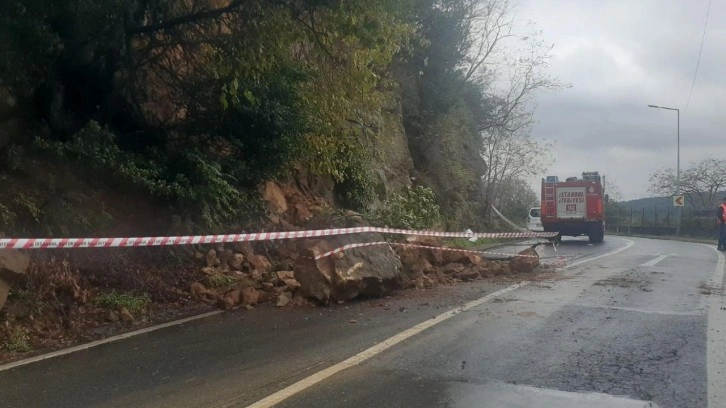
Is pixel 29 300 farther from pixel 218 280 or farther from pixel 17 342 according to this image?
pixel 218 280

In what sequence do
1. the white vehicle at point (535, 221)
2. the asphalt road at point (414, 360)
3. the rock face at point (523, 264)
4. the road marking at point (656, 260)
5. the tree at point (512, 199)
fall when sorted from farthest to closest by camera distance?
the tree at point (512, 199)
the white vehicle at point (535, 221)
the road marking at point (656, 260)
the rock face at point (523, 264)
the asphalt road at point (414, 360)

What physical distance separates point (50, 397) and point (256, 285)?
202 inches

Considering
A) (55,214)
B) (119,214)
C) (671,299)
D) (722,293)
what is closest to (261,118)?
(119,214)

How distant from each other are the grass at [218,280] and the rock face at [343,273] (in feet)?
4.00

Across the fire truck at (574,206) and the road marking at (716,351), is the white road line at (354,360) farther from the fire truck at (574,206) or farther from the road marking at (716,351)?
the fire truck at (574,206)

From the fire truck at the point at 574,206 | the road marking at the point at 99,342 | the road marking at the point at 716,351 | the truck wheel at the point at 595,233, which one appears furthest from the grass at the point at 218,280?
the truck wheel at the point at 595,233

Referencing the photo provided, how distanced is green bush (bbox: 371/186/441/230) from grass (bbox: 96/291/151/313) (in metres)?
6.83

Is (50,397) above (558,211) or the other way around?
the other way around

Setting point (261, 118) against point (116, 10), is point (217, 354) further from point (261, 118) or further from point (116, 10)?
point (261, 118)

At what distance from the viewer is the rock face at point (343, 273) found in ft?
32.7

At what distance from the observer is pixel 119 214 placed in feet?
36.9

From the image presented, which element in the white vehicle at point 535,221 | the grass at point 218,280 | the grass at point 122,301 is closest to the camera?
the grass at point 122,301

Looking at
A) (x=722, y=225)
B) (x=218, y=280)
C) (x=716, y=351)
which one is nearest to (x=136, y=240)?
(x=218, y=280)

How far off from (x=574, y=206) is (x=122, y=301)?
82.0 ft
